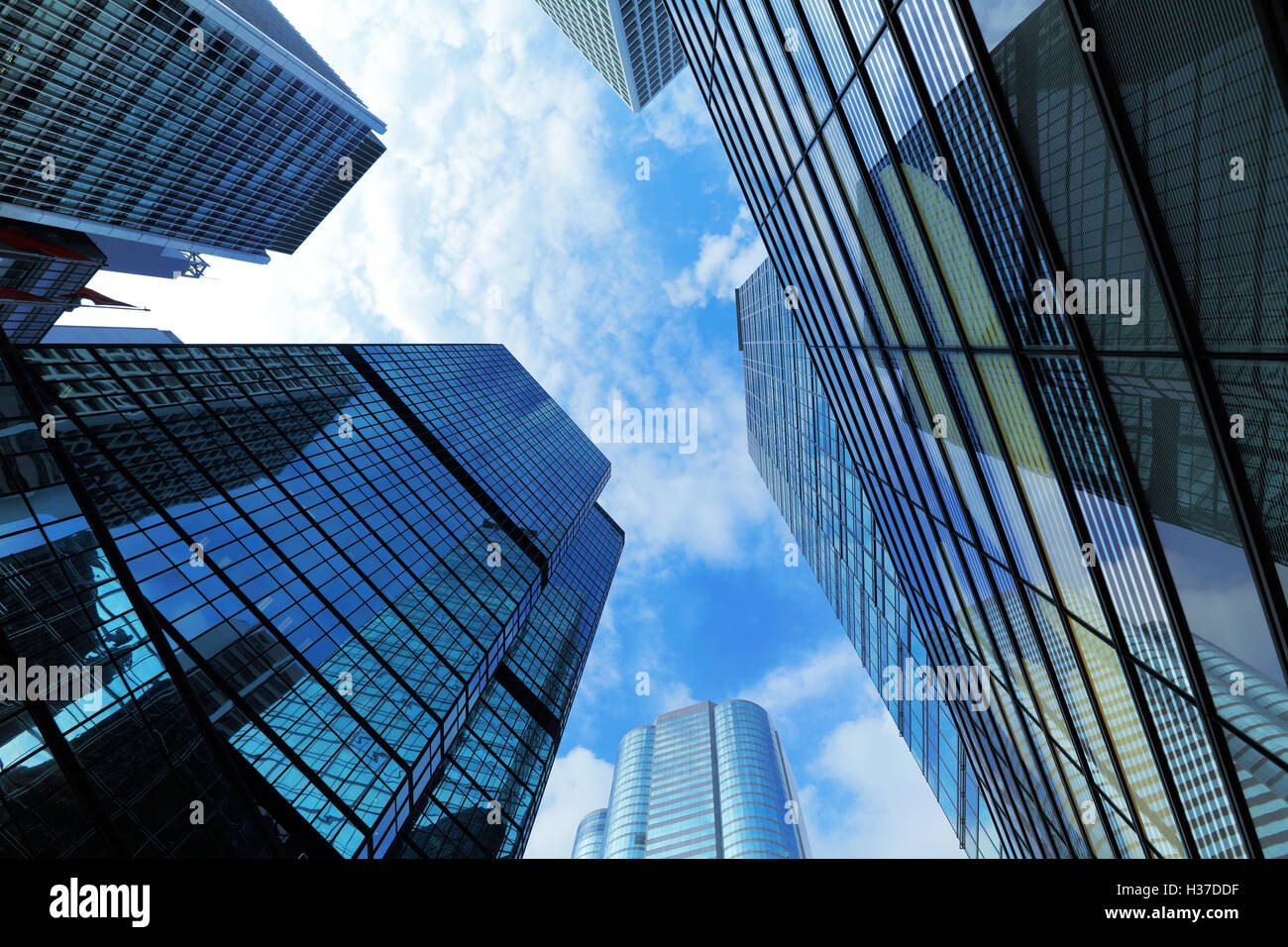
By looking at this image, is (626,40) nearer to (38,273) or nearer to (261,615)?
(38,273)

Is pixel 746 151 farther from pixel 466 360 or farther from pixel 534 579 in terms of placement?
pixel 466 360

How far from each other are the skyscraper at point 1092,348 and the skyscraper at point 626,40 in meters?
98.3

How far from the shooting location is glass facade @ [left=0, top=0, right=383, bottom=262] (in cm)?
6056

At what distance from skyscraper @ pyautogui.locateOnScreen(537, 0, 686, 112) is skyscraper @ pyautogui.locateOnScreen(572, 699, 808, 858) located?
4968 inches

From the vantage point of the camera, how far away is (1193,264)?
15.1ft

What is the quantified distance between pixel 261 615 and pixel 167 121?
86.2 metres

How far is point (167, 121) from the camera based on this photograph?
73875 mm

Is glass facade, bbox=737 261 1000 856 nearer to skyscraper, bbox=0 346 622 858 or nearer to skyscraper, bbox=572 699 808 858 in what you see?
skyscraper, bbox=0 346 622 858

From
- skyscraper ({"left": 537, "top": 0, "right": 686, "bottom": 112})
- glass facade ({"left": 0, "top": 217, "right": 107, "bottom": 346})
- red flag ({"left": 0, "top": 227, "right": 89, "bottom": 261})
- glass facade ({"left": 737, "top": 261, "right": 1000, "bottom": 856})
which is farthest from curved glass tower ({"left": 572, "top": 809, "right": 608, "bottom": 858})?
skyscraper ({"left": 537, "top": 0, "right": 686, "bottom": 112})

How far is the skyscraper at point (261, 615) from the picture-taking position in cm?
1274

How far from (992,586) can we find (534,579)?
42399 millimetres
